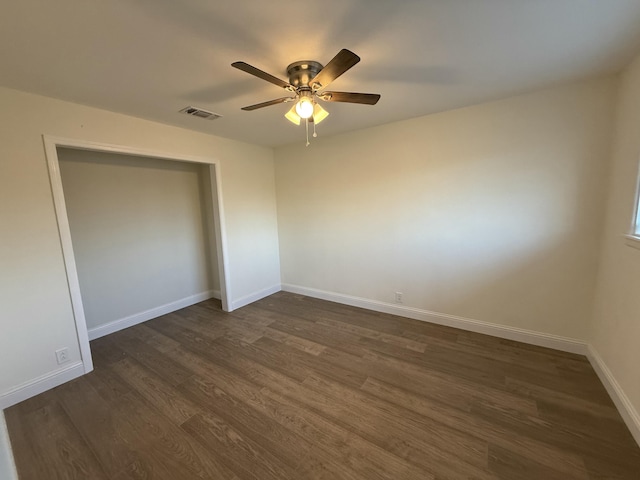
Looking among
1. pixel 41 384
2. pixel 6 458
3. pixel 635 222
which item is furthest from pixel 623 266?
pixel 41 384

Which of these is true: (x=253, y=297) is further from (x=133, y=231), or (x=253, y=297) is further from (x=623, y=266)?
(x=623, y=266)

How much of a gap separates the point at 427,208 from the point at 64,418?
372 cm

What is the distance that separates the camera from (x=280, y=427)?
1.77 metres

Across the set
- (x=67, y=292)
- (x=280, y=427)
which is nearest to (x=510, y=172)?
(x=280, y=427)

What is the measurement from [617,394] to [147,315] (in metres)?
4.75

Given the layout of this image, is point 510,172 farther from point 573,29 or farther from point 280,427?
point 280,427

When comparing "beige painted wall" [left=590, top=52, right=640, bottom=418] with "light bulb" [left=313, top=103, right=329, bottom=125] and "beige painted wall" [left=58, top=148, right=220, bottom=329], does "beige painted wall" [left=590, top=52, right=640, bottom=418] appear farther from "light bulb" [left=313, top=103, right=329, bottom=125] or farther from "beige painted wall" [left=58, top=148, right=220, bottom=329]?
"beige painted wall" [left=58, top=148, right=220, bottom=329]

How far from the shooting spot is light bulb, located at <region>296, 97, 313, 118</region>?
1755 mm

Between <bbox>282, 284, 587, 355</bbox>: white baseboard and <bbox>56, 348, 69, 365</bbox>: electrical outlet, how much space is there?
2837mm

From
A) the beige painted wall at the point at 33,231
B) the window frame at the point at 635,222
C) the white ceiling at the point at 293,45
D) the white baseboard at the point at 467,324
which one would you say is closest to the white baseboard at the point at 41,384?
the beige painted wall at the point at 33,231

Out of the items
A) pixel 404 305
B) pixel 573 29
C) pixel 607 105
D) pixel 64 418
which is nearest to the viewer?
pixel 573 29

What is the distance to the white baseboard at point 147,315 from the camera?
123 inches

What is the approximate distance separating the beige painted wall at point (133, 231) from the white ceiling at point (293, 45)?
3.65ft

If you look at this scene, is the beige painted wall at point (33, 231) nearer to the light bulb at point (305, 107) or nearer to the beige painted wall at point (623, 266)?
the light bulb at point (305, 107)
